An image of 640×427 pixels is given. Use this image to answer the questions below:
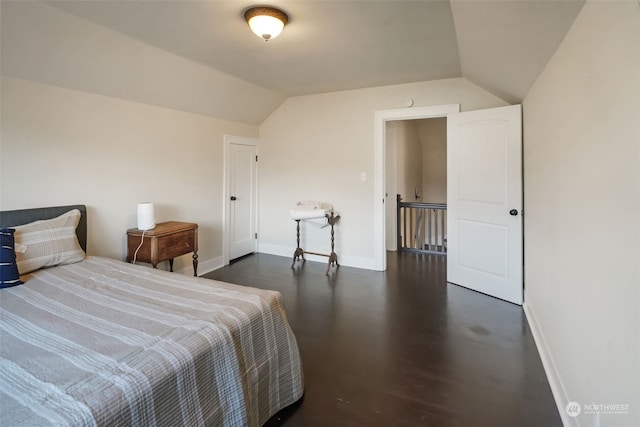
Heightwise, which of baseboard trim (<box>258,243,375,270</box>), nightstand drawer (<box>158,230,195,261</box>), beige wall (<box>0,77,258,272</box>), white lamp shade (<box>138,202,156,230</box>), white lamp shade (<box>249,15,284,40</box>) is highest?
white lamp shade (<box>249,15,284,40</box>)

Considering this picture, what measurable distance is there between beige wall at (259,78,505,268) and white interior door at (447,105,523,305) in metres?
0.52

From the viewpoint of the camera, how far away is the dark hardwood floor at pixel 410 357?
5.67ft

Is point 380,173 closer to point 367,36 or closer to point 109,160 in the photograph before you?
point 367,36

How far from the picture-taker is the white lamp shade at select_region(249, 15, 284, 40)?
7.29 feet

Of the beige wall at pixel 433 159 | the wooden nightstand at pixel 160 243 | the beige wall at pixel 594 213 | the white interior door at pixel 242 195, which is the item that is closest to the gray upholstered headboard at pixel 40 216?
the wooden nightstand at pixel 160 243

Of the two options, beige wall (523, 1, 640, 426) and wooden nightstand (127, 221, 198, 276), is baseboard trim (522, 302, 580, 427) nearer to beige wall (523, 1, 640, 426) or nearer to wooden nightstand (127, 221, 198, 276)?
beige wall (523, 1, 640, 426)

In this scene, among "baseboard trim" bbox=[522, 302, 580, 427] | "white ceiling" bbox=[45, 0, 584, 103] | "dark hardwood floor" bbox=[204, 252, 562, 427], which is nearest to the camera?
"baseboard trim" bbox=[522, 302, 580, 427]

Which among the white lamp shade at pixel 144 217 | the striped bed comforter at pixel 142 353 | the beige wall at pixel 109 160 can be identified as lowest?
the striped bed comforter at pixel 142 353

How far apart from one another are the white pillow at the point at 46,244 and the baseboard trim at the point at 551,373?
3258mm

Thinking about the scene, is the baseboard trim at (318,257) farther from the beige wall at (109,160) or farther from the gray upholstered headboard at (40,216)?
the gray upholstered headboard at (40,216)

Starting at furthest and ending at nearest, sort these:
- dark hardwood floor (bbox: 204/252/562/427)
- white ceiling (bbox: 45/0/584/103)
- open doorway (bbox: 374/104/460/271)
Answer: open doorway (bbox: 374/104/460/271) → white ceiling (bbox: 45/0/584/103) → dark hardwood floor (bbox: 204/252/562/427)

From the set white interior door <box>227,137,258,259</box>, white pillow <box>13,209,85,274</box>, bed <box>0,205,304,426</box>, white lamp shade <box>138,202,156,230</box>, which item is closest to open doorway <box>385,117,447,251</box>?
white interior door <box>227,137,258,259</box>

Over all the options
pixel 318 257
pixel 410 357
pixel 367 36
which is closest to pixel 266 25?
pixel 367 36

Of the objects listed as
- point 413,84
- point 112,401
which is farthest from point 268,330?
point 413,84
